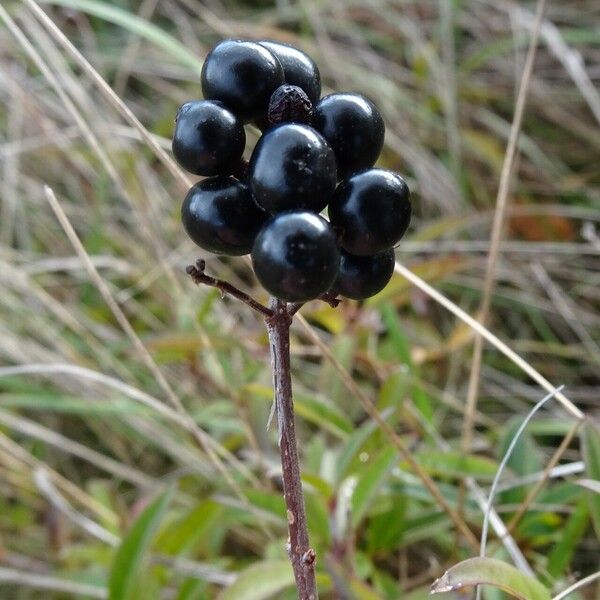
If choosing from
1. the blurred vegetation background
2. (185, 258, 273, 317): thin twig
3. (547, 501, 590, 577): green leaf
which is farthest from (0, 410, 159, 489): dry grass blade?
(185, 258, 273, 317): thin twig

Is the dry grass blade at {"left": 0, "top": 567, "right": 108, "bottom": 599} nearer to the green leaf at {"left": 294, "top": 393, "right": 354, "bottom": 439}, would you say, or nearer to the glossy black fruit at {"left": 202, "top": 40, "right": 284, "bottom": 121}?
the green leaf at {"left": 294, "top": 393, "right": 354, "bottom": 439}

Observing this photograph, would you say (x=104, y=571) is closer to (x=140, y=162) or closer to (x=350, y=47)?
(x=140, y=162)

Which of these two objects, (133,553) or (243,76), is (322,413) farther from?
(243,76)

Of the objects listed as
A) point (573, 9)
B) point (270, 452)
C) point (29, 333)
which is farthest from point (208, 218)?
point (573, 9)

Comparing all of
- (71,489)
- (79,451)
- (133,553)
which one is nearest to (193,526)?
(133,553)

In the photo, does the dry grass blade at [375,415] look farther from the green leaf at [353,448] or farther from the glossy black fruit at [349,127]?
the glossy black fruit at [349,127]

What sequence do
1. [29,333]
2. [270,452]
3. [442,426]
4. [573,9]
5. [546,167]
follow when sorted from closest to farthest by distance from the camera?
[270,452]
[442,426]
[29,333]
[546,167]
[573,9]
